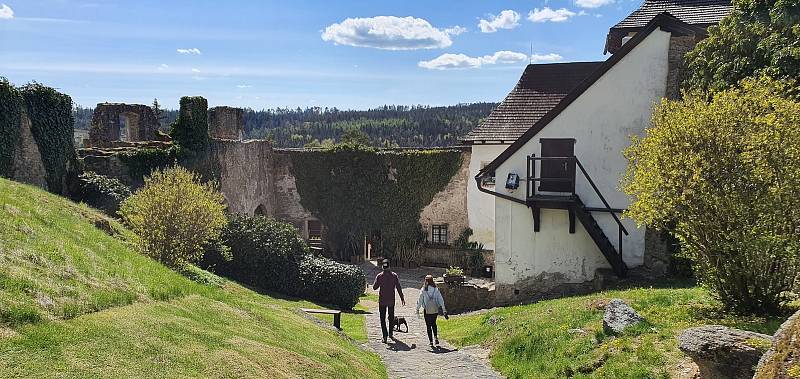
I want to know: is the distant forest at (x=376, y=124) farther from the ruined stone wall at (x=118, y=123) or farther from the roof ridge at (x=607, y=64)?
the roof ridge at (x=607, y=64)

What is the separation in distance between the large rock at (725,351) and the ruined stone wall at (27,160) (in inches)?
799

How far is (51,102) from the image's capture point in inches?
843

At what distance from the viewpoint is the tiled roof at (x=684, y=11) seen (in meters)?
19.1

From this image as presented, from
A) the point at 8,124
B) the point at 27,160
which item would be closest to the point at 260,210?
the point at 27,160

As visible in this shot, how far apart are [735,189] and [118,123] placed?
90.5ft

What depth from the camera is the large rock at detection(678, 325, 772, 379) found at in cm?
706

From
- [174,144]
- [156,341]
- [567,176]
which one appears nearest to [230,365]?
[156,341]

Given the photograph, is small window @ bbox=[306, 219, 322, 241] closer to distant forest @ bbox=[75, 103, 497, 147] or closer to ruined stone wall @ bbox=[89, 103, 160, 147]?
ruined stone wall @ bbox=[89, 103, 160, 147]

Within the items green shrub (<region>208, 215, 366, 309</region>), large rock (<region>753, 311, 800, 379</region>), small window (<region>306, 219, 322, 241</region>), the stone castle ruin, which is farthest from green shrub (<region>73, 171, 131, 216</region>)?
large rock (<region>753, 311, 800, 379</region>)

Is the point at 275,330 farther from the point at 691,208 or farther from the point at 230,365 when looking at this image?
the point at 691,208

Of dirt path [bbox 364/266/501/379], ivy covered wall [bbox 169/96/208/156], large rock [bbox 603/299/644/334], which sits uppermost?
ivy covered wall [bbox 169/96/208/156]

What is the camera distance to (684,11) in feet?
65.3

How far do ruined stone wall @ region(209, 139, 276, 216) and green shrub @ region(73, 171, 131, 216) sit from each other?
5.89 metres

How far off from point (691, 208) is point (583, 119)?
8.89 meters
